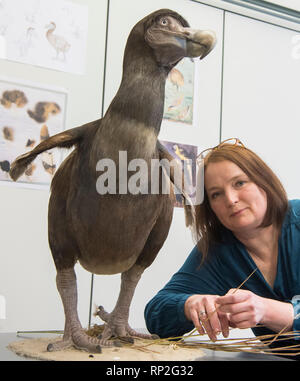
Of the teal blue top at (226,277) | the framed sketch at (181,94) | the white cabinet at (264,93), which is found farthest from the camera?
the white cabinet at (264,93)

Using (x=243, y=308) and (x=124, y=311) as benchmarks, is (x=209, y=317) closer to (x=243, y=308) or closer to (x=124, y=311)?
(x=243, y=308)

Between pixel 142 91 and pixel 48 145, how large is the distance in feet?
0.62

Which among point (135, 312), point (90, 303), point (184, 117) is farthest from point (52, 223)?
point (184, 117)

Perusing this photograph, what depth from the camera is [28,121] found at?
1.19 m

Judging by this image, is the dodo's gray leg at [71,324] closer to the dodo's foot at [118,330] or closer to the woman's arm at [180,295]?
the dodo's foot at [118,330]

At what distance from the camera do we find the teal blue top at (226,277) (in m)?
0.98

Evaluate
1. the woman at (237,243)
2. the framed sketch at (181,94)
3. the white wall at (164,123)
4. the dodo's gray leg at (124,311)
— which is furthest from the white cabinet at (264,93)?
the dodo's gray leg at (124,311)

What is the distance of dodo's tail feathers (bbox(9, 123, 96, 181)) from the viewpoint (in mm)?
807

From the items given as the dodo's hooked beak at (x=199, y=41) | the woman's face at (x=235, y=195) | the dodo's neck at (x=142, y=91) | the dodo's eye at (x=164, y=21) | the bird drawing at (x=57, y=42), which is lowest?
the woman's face at (x=235, y=195)

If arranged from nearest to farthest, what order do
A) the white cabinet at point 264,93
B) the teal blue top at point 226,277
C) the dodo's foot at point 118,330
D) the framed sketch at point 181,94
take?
the dodo's foot at point 118,330 < the teal blue top at point 226,277 < the framed sketch at point 181,94 < the white cabinet at point 264,93

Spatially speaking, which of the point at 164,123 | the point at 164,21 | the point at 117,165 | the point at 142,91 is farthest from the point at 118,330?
the point at 164,123

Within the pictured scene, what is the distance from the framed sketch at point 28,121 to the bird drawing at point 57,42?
0.35ft

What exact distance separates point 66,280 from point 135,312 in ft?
1.68
